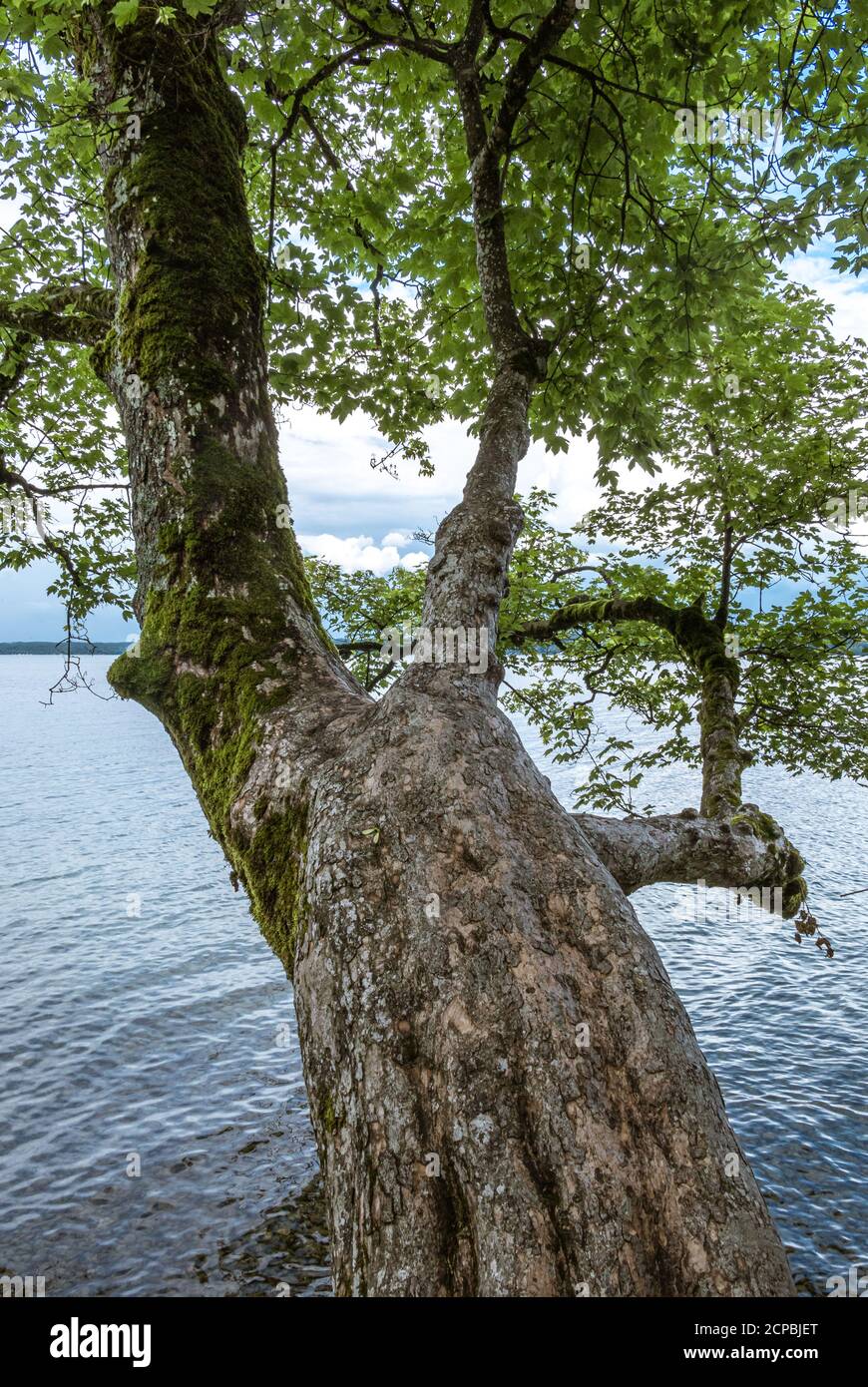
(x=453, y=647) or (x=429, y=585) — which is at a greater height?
(x=429, y=585)

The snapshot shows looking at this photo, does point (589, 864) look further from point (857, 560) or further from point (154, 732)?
point (154, 732)

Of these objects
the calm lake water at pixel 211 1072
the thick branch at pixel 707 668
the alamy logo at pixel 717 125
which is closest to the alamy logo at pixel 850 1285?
the calm lake water at pixel 211 1072

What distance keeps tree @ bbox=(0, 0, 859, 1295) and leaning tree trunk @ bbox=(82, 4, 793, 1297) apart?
0.5 inches

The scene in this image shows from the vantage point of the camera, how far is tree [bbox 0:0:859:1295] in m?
2.21

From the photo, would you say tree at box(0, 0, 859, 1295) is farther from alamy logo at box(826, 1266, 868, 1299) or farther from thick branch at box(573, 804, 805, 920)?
alamy logo at box(826, 1266, 868, 1299)

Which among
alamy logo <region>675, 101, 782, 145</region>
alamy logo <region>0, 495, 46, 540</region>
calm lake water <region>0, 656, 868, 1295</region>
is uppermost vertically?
alamy logo <region>675, 101, 782, 145</region>

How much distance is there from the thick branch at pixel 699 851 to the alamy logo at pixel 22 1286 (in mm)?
8523

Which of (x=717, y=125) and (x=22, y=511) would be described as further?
(x=22, y=511)

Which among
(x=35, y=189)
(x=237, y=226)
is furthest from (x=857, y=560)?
(x=35, y=189)
